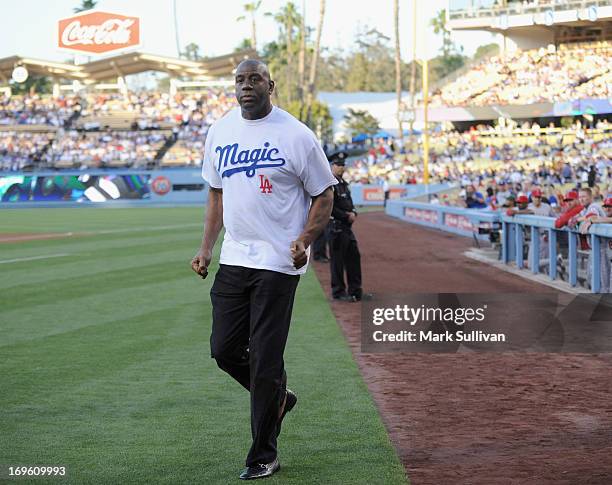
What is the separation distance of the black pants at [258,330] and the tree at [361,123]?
87.4 meters

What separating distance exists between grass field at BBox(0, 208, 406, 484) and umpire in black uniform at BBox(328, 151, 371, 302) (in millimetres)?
385

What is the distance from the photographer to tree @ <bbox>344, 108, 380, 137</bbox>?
308 ft

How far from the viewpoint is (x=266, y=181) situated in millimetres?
5520

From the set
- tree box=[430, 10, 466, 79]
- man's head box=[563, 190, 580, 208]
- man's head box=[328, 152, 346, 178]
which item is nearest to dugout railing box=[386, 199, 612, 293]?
man's head box=[563, 190, 580, 208]

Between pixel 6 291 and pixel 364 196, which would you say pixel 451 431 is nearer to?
pixel 6 291

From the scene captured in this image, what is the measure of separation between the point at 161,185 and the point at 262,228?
5940 centimetres

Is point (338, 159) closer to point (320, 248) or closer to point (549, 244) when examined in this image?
point (549, 244)

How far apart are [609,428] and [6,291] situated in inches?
440

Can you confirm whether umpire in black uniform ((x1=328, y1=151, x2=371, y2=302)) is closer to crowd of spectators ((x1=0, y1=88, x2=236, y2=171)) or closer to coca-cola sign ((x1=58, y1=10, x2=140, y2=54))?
crowd of spectators ((x1=0, y1=88, x2=236, y2=171))

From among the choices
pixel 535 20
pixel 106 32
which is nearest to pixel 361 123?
pixel 106 32

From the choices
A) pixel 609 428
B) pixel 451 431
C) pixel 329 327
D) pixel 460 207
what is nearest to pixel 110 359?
pixel 329 327

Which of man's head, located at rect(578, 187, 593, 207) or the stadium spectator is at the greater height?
man's head, located at rect(578, 187, 593, 207)

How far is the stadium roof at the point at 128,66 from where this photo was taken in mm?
73375

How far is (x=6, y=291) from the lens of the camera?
52.2 ft
